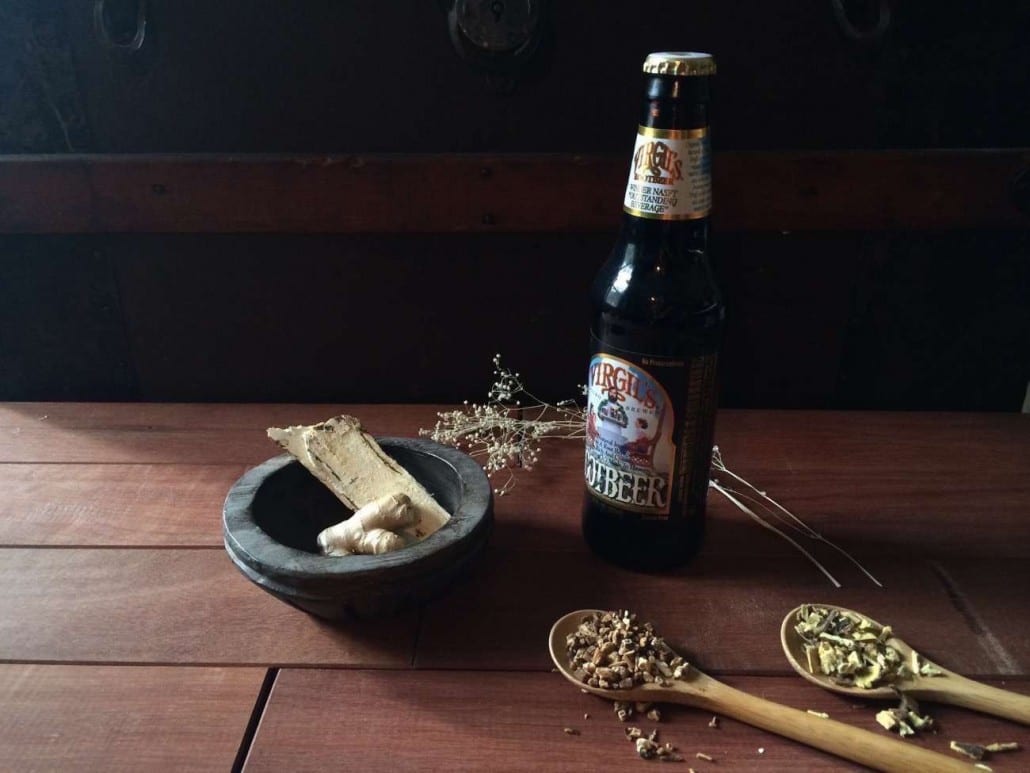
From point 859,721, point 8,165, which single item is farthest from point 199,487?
point 859,721

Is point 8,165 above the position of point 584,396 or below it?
above

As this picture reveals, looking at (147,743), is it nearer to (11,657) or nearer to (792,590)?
(11,657)

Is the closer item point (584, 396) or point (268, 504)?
point (268, 504)

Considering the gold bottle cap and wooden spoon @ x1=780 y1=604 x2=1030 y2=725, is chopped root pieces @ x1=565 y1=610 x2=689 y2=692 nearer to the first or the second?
wooden spoon @ x1=780 y1=604 x2=1030 y2=725

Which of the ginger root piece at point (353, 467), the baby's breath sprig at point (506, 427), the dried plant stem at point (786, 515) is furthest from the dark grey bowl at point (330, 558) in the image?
the dried plant stem at point (786, 515)

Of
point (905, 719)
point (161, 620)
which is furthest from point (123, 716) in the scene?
point (905, 719)

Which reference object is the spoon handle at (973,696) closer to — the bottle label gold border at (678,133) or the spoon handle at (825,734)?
the spoon handle at (825,734)

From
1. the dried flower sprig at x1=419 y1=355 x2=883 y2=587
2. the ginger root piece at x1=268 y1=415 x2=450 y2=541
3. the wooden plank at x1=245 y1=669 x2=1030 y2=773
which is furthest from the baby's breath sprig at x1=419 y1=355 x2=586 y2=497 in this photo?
the wooden plank at x1=245 y1=669 x2=1030 y2=773

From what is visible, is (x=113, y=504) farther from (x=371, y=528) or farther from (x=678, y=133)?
(x=678, y=133)

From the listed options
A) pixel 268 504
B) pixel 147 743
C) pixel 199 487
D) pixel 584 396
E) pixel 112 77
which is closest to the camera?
pixel 147 743
